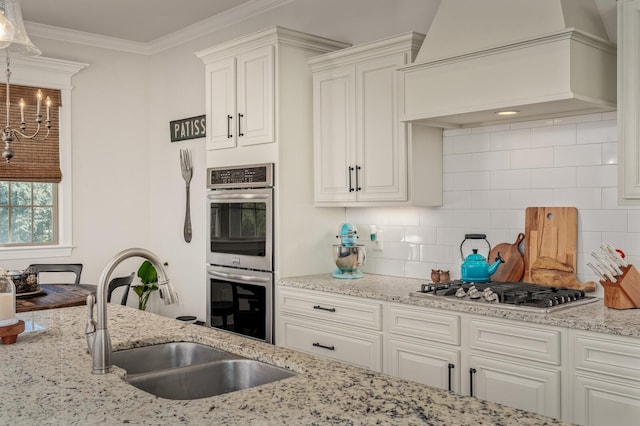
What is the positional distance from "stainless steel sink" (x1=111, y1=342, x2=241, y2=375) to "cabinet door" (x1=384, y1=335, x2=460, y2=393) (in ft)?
4.36

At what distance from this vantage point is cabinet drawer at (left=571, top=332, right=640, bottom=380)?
2457 millimetres

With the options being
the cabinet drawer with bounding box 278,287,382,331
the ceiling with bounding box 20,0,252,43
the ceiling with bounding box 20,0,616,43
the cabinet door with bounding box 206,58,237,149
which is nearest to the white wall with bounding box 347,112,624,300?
the cabinet drawer with bounding box 278,287,382,331

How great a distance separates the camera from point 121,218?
6191 millimetres

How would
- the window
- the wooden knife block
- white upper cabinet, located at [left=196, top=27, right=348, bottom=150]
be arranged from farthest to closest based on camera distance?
1. the window
2. white upper cabinet, located at [left=196, top=27, right=348, bottom=150]
3. the wooden knife block

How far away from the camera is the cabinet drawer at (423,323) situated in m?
3.09

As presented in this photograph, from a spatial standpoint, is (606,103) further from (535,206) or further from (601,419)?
(601,419)

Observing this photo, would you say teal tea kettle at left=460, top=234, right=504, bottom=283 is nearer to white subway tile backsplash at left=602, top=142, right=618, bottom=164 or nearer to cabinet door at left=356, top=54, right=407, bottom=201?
cabinet door at left=356, top=54, right=407, bottom=201

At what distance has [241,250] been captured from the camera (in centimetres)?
442

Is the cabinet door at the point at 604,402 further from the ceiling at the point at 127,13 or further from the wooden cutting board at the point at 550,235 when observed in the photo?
the ceiling at the point at 127,13

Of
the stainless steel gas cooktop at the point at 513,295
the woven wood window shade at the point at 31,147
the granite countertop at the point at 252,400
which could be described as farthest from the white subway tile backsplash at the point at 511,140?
the woven wood window shade at the point at 31,147

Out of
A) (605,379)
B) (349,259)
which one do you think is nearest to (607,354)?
(605,379)

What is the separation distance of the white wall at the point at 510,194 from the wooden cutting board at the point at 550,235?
4 centimetres

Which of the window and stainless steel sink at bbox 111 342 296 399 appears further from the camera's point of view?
the window

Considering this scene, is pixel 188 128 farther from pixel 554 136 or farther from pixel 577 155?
pixel 577 155
